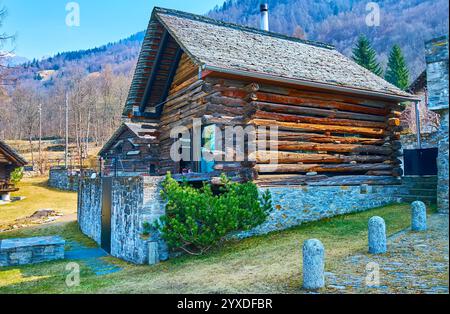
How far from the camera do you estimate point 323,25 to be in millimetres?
81375

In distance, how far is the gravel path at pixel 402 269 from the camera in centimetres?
535

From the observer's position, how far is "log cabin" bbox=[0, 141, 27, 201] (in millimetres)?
26078

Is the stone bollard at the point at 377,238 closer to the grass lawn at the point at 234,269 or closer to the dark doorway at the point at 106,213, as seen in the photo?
the grass lawn at the point at 234,269

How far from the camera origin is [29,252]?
1175cm

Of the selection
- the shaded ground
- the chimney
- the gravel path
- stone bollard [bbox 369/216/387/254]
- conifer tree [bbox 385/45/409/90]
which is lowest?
the shaded ground

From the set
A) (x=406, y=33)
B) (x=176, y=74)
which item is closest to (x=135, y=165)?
(x=176, y=74)

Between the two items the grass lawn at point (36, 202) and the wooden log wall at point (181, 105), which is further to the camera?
the grass lawn at point (36, 202)

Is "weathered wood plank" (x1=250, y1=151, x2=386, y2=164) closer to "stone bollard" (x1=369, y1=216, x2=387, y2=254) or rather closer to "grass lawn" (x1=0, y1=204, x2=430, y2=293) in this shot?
"grass lawn" (x1=0, y1=204, x2=430, y2=293)

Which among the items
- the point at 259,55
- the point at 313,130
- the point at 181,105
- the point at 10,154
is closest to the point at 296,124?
the point at 313,130

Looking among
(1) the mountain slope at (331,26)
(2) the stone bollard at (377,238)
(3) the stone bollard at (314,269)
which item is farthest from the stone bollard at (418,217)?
(1) the mountain slope at (331,26)

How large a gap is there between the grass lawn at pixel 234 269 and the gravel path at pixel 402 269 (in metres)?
0.49

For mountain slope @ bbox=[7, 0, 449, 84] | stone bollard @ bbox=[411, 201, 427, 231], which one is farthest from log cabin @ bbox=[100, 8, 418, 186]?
mountain slope @ bbox=[7, 0, 449, 84]

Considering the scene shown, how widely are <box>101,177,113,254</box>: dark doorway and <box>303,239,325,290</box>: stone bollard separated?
28.5 feet
